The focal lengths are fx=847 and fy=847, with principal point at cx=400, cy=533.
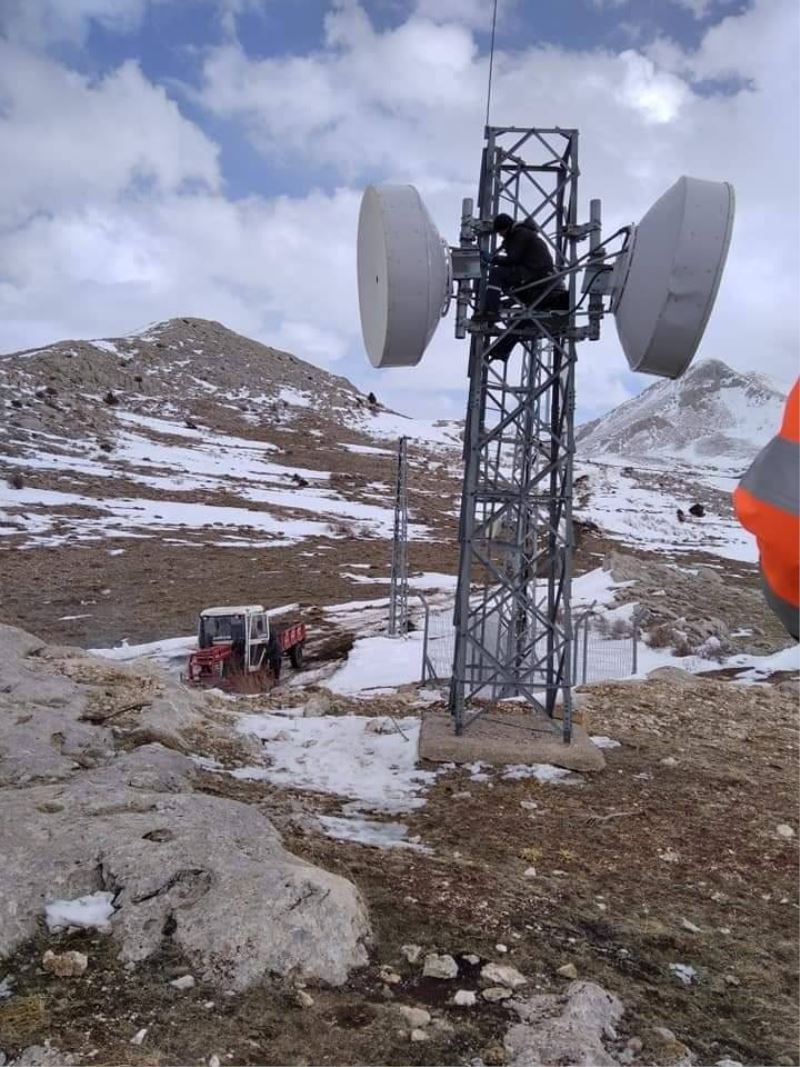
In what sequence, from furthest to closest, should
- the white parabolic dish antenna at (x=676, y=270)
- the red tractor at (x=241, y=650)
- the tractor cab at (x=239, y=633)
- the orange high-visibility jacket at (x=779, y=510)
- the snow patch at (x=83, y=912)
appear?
the tractor cab at (x=239, y=633)
the red tractor at (x=241, y=650)
the white parabolic dish antenna at (x=676, y=270)
the snow patch at (x=83, y=912)
the orange high-visibility jacket at (x=779, y=510)

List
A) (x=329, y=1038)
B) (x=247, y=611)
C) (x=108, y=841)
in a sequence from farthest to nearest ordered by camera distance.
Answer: (x=247, y=611), (x=108, y=841), (x=329, y=1038)

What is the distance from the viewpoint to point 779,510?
2143 millimetres

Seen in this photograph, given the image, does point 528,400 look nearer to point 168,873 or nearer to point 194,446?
point 168,873

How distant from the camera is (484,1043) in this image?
338 centimetres

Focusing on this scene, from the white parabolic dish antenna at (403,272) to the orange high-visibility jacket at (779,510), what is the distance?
5.31 meters

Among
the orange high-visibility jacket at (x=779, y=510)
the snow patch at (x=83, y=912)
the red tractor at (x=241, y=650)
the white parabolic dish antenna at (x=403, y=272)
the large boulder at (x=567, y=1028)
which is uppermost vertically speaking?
the white parabolic dish antenna at (x=403, y=272)

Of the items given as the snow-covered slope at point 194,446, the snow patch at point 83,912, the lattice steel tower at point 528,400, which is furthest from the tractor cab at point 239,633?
the snow-covered slope at point 194,446

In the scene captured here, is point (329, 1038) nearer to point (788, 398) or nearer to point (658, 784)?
point (788, 398)

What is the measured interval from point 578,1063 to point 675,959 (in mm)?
1379

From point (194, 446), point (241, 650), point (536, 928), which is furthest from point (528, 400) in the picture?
point (194, 446)

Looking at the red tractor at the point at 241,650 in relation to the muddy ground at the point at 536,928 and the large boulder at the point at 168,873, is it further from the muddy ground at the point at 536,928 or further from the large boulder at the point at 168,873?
the large boulder at the point at 168,873

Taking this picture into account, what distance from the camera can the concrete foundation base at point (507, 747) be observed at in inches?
307

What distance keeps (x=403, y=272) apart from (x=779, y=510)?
5.51 m

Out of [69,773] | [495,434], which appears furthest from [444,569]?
[69,773]
